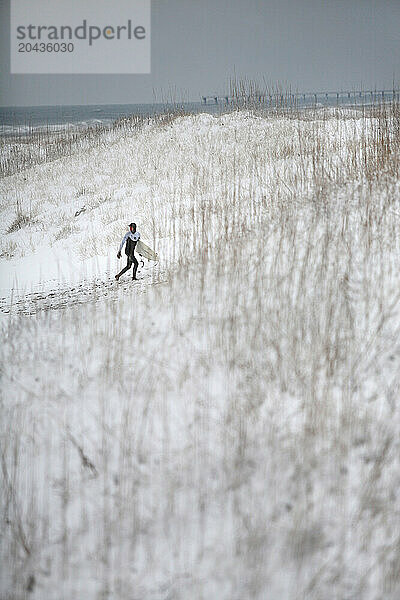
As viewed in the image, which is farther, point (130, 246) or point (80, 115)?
point (80, 115)

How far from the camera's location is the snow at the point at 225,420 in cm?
154

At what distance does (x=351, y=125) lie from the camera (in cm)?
598

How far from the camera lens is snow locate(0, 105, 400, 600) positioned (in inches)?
60.8

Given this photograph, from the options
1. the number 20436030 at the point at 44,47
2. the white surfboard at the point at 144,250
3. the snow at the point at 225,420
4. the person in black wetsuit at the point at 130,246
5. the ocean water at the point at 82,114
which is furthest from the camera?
the ocean water at the point at 82,114

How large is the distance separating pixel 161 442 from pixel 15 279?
9.05 feet

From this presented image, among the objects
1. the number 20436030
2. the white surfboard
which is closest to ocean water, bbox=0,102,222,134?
the number 20436030

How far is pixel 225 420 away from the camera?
189 cm

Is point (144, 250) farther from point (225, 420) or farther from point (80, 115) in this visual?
point (80, 115)

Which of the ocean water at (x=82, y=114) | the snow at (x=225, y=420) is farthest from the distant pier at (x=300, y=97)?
the snow at (x=225, y=420)

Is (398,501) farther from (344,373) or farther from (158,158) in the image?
(158,158)

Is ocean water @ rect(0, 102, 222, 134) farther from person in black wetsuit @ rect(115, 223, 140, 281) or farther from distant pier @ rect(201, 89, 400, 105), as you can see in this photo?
person in black wetsuit @ rect(115, 223, 140, 281)

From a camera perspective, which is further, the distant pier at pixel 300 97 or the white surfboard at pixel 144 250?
the distant pier at pixel 300 97

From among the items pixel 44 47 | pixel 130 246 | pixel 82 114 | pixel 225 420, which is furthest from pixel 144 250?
pixel 82 114

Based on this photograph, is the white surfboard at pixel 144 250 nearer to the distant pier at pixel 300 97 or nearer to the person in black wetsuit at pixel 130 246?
the person in black wetsuit at pixel 130 246
